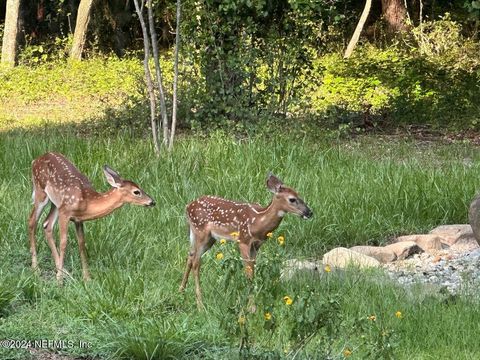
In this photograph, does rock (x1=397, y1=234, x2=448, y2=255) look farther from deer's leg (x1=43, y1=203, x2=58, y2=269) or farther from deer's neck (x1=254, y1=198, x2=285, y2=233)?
deer's leg (x1=43, y1=203, x2=58, y2=269)

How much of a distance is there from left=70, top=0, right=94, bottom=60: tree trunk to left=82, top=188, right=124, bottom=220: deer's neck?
57.2 ft

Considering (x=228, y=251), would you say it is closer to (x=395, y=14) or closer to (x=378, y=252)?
(x=378, y=252)

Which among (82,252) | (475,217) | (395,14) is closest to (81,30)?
(395,14)

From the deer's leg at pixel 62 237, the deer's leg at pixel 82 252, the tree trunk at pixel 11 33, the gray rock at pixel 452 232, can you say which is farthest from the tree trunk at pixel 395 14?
the deer's leg at pixel 62 237

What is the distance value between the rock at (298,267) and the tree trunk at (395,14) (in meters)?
17.0

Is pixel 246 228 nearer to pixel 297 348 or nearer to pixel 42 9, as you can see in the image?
pixel 297 348

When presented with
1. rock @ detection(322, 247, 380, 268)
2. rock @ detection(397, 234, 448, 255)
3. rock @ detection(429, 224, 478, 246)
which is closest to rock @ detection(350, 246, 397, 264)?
rock @ detection(322, 247, 380, 268)

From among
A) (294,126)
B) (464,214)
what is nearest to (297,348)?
(464,214)

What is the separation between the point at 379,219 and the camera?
384 inches

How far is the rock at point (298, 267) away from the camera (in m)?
7.73

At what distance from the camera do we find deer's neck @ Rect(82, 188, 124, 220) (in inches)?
281

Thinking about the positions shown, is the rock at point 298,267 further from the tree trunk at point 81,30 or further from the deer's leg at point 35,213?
the tree trunk at point 81,30

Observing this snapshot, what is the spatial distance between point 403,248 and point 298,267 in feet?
4.63

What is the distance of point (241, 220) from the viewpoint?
6844mm
